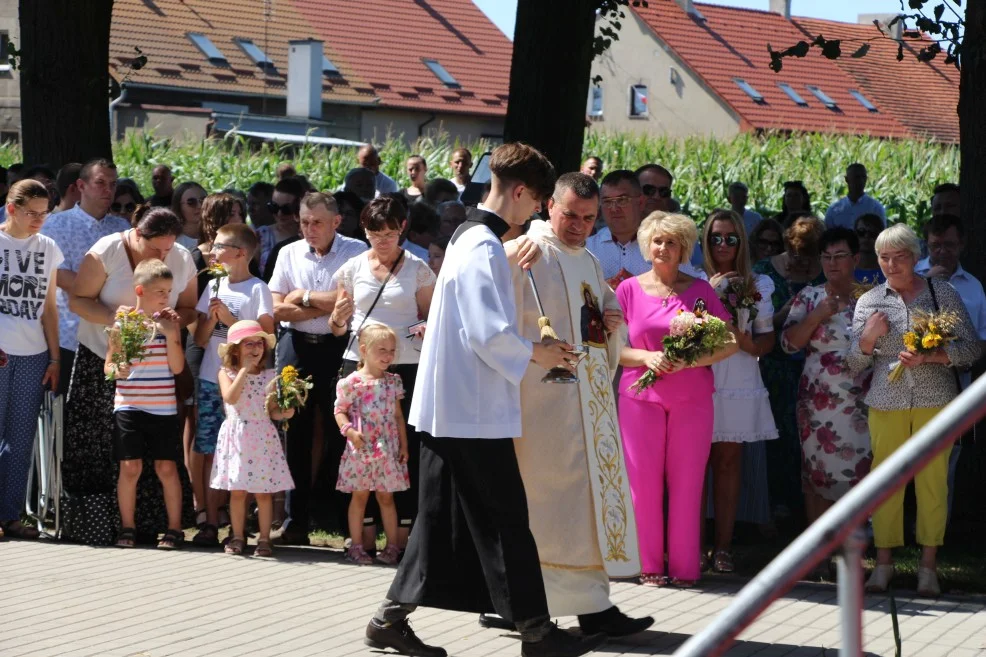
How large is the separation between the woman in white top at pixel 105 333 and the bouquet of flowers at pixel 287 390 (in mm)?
825

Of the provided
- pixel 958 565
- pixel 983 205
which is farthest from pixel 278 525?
pixel 983 205

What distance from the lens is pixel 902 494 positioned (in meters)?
8.04

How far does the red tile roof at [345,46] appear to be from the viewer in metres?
43.3

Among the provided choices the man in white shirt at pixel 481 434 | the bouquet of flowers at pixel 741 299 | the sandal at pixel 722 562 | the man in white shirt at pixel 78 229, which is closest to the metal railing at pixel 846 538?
the man in white shirt at pixel 481 434

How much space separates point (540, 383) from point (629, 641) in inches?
49.3

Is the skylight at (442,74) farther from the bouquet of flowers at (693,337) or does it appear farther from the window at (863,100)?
the bouquet of flowers at (693,337)

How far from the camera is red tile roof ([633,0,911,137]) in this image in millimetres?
50656

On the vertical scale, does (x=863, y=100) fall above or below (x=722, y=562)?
above

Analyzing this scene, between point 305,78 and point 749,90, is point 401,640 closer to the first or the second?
point 305,78

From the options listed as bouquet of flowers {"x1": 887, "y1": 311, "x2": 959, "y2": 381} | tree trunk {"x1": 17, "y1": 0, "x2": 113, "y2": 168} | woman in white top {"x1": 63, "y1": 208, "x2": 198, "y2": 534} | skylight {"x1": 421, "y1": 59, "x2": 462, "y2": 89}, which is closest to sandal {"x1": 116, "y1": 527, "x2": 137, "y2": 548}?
woman in white top {"x1": 63, "y1": 208, "x2": 198, "y2": 534}

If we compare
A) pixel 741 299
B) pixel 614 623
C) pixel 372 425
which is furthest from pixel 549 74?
pixel 614 623

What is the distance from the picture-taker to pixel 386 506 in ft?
29.5

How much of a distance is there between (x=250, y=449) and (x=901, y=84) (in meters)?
49.5

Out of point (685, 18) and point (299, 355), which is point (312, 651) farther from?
point (685, 18)
